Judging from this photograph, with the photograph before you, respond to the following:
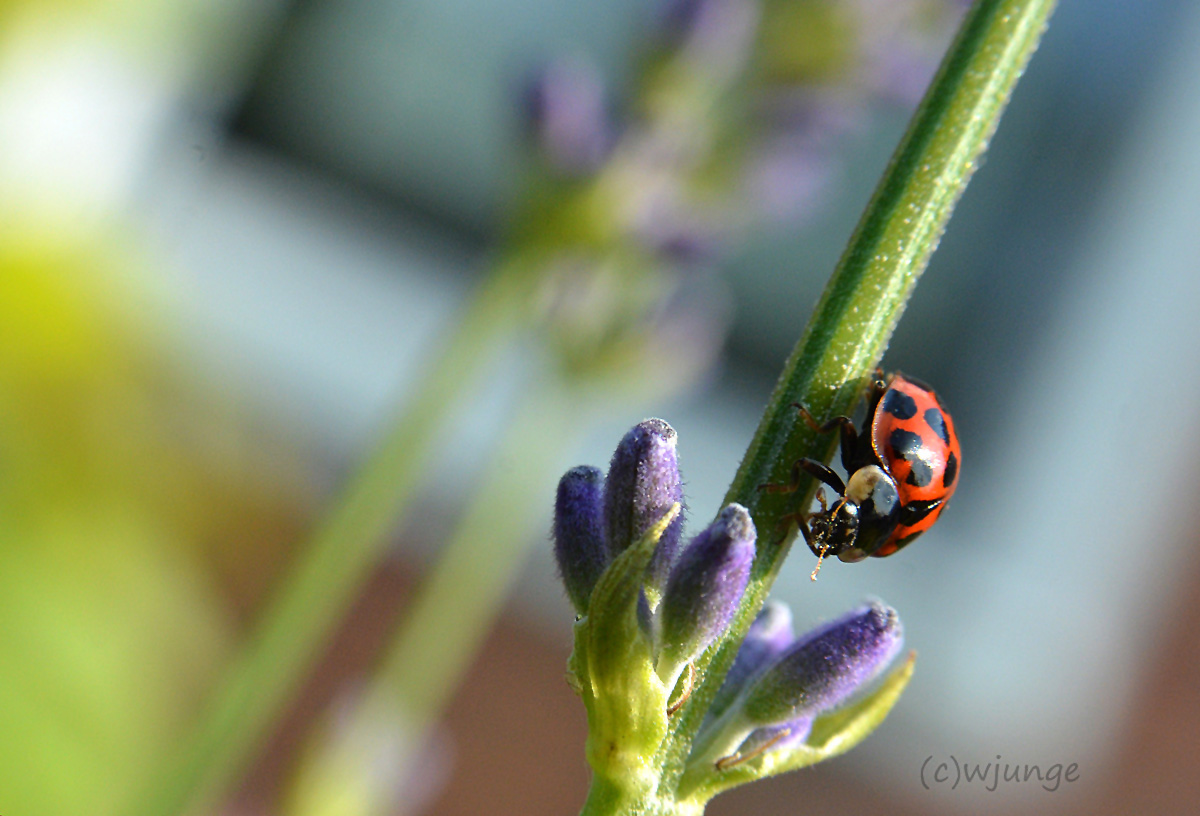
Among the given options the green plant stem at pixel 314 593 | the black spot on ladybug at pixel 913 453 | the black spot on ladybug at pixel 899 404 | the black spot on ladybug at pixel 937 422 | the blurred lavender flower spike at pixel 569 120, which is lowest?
the green plant stem at pixel 314 593

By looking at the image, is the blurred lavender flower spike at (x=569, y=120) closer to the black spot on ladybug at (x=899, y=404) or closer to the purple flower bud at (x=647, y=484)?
the black spot on ladybug at (x=899, y=404)

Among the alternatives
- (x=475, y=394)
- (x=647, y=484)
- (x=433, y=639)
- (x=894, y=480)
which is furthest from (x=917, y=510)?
(x=475, y=394)

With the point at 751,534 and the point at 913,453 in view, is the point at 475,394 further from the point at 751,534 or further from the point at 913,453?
the point at 751,534

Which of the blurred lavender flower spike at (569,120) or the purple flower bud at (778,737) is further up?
the blurred lavender flower spike at (569,120)

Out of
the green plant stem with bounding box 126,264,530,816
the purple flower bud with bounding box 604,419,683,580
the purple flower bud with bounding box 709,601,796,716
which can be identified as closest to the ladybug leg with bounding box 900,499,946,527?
the purple flower bud with bounding box 709,601,796,716

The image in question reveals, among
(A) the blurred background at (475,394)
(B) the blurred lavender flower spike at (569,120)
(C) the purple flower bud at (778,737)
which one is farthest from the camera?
(A) the blurred background at (475,394)

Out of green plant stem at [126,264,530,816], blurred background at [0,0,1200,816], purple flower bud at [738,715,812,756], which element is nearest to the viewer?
purple flower bud at [738,715,812,756]

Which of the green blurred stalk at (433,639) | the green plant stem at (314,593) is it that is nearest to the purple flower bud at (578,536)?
the green plant stem at (314,593)

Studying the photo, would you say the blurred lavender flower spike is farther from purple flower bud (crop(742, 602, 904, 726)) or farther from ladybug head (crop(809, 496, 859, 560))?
purple flower bud (crop(742, 602, 904, 726))
